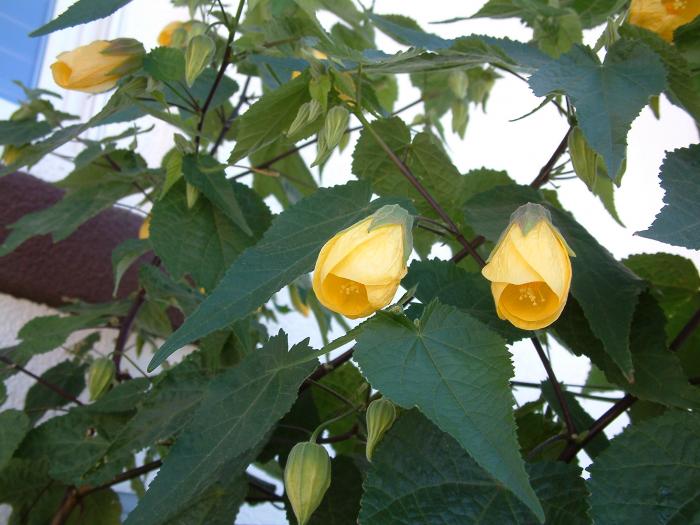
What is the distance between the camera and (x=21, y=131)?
0.66 meters

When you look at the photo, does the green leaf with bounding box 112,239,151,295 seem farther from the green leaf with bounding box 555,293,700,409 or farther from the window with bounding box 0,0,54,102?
the window with bounding box 0,0,54,102

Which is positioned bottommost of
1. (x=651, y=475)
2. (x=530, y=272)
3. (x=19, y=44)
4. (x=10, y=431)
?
(x=651, y=475)

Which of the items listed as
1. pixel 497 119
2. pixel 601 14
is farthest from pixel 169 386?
pixel 497 119

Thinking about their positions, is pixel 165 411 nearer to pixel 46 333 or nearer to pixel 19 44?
pixel 46 333

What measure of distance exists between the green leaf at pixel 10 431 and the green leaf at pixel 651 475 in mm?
427

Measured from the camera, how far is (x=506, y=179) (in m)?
0.54

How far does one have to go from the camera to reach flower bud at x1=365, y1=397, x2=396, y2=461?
386 millimetres

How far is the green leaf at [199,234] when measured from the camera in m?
0.54

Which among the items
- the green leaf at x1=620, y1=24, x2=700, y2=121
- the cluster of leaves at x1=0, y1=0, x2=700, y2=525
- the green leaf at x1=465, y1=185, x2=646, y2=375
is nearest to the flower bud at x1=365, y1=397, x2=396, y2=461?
the cluster of leaves at x1=0, y1=0, x2=700, y2=525

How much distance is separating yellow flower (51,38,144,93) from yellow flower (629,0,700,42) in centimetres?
34

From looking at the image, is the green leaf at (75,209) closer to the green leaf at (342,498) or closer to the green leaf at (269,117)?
the green leaf at (269,117)

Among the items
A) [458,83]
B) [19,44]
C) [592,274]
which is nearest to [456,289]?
[592,274]

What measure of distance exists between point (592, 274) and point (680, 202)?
9 centimetres

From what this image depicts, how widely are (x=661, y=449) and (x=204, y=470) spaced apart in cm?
21
